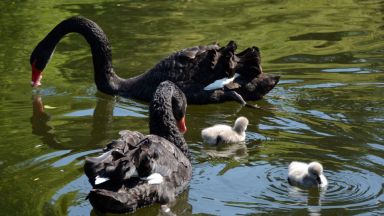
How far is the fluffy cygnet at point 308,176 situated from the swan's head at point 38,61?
4111mm

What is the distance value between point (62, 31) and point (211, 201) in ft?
14.6

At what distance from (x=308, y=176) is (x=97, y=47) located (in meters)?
4.19

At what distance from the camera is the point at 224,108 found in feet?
Result: 29.1

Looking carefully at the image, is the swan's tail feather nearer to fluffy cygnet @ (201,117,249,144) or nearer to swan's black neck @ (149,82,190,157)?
fluffy cygnet @ (201,117,249,144)

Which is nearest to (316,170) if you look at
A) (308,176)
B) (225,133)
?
(308,176)

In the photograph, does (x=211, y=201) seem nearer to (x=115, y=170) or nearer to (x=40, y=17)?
(x=115, y=170)

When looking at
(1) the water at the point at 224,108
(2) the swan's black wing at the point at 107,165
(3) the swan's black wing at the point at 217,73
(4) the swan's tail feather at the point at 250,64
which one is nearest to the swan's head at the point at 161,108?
(1) the water at the point at 224,108

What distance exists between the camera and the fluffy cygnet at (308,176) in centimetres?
617

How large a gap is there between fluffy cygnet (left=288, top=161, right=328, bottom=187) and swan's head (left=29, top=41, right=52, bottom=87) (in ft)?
13.5

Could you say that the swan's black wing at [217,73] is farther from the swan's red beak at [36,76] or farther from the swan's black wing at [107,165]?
the swan's black wing at [107,165]

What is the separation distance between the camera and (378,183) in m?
6.29

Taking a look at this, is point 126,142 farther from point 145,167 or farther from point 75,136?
point 75,136

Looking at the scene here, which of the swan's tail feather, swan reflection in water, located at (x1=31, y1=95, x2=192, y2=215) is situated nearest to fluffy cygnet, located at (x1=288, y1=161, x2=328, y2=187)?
swan reflection in water, located at (x1=31, y1=95, x2=192, y2=215)

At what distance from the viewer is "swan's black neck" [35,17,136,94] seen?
370 inches
